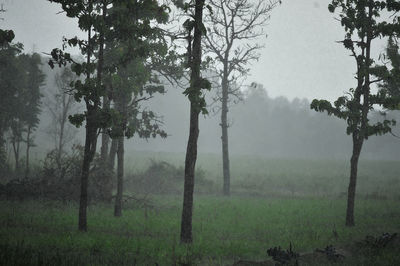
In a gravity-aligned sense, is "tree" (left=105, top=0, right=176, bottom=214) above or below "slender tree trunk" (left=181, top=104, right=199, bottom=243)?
above

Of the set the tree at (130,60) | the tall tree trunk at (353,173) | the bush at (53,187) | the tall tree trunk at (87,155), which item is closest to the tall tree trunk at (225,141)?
the tree at (130,60)

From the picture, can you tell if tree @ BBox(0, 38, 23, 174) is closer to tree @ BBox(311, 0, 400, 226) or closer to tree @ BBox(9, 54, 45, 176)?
tree @ BBox(9, 54, 45, 176)

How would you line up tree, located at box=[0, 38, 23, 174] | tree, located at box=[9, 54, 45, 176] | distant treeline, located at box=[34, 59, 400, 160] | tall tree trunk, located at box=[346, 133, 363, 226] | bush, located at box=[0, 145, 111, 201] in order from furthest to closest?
distant treeline, located at box=[34, 59, 400, 160] → tree, located at box=[9, 54, 45, 176] → tree, located at box=[0, 38, 23, 174] → bush, located at box=[0, 145, 111, 201] → tall tree trunk, located at box=[346, 133, 363, 226]

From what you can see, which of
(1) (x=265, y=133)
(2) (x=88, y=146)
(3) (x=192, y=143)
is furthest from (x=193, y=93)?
(1) (x=265, y=133)

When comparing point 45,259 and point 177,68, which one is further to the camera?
point 177,68

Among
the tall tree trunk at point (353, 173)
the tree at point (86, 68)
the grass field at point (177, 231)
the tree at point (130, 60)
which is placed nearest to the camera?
the grass field at point (177, 231)

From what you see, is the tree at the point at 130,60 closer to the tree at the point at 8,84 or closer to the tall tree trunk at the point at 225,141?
the tall tree trunk at the point at 225,141

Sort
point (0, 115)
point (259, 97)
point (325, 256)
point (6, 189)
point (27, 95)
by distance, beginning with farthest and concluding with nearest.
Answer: point (259, 97)
point (27, 95)
point (0, 115)
point (6, 189)
point (325, 256)

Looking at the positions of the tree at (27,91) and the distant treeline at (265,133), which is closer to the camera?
the tree at (27,91)

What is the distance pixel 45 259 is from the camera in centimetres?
670

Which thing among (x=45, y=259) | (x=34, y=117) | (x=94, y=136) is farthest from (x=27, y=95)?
(x=45, y=259)

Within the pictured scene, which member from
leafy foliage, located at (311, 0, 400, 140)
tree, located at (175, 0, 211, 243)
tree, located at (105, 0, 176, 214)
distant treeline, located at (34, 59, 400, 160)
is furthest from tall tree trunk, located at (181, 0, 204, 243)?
distant treeline, located at (34, 59, 400, 160)

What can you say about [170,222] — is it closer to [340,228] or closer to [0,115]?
[340,228]

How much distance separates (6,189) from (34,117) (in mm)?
15234
